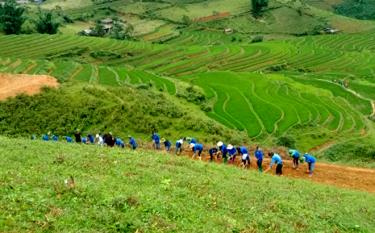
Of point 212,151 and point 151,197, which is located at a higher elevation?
point 151,197

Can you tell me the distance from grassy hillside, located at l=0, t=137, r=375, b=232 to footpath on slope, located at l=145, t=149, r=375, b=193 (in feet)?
11.2

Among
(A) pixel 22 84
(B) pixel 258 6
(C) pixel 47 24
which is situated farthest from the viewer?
(B) pixel 258 6

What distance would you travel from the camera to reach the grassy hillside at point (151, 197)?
17.7 m

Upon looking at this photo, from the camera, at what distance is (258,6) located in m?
156

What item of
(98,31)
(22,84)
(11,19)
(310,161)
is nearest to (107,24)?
(98,31)

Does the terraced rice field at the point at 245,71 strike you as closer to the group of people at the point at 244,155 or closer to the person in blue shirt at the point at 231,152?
the group of people at the point at 244,155

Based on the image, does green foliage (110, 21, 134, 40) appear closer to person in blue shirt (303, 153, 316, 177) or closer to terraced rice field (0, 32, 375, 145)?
terraced rice field (0, 32, 375, 145)

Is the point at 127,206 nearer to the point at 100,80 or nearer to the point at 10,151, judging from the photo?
the point at 10,151

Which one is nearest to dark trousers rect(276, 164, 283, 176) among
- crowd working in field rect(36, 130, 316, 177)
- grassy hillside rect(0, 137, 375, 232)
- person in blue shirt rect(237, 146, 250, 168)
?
crowd working in field rect(36, 130, 316, 177)

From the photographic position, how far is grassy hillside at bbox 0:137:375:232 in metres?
17.7

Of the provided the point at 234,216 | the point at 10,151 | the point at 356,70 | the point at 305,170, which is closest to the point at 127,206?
the point at 234,216

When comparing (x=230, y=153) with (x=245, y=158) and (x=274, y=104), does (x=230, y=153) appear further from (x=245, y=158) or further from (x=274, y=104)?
(x=274, y=104)

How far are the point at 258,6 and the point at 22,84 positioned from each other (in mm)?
113970

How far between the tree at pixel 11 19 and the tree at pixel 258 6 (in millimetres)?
69212
